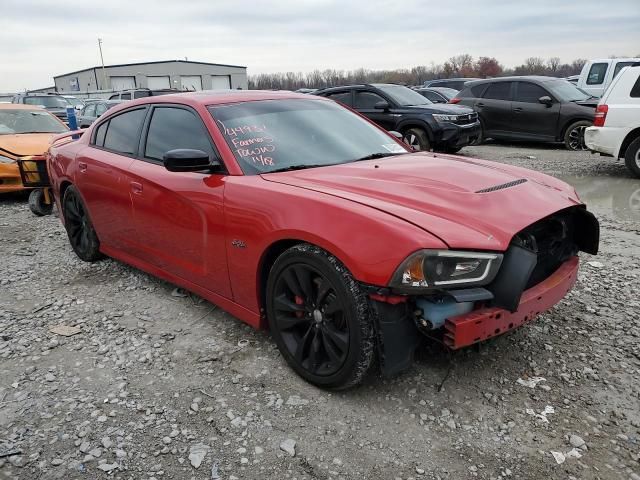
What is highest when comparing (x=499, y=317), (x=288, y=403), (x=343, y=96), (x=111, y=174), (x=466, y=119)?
(x=343, y=96)

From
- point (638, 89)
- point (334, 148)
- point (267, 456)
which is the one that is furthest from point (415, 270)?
point (638, 89)

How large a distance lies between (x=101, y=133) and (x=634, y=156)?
7.61 meters

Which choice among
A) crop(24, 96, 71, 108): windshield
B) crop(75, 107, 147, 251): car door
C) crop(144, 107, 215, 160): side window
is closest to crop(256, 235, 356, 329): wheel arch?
crop(144, 107, 215, 160): side window

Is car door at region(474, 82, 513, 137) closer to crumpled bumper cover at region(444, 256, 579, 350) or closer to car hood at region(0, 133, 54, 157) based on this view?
car hood at region(0, 133, 54, 157)

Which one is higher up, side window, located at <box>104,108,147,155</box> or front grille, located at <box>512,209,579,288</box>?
side window, located at <box>104,108,147,155</box>

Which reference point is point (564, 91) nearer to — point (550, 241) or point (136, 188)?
point (550, 241)

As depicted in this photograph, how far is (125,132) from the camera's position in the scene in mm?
4168

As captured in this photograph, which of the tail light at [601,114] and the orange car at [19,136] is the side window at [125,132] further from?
the tail light at [601,114]

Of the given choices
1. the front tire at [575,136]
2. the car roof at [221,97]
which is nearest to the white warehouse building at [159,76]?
the front tire at [575,136]

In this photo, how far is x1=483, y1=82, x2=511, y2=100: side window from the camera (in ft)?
40.1

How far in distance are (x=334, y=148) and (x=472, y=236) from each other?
1.42 m

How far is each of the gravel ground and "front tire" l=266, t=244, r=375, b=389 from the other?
16 centimetres

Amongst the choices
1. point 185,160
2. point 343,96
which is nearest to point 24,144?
point 343,96

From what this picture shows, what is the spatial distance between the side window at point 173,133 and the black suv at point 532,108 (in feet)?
32.8
